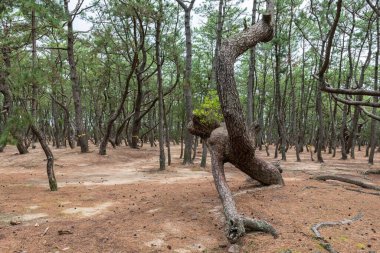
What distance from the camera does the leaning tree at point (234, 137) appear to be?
5.07 meters

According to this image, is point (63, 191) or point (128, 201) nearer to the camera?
point (128, 201)

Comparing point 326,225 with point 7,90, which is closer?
point 326,225

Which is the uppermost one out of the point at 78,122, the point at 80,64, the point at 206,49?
the point at 206,49

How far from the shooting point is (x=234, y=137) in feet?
22.7

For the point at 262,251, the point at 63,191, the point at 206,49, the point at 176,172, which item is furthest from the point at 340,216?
the point at 206,49

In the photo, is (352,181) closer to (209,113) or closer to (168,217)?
(209,113)

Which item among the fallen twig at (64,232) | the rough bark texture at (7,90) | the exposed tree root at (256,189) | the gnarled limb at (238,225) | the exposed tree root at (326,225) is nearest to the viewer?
the exposed tree root at (326,225)

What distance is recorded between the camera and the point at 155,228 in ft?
18.6

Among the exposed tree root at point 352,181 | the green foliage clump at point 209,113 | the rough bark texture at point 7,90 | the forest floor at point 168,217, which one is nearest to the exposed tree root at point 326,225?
the forest floor at point 168,217

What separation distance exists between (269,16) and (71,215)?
623 cm

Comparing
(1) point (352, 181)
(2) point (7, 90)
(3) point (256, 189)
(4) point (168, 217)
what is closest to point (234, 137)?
(3) point (256, 189)

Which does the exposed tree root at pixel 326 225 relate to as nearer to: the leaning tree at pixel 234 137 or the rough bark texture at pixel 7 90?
the leaning tree at pixel 234 137

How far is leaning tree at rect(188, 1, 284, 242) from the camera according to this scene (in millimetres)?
5066

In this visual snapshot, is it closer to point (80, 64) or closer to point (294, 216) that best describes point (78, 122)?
point (80, 64)
